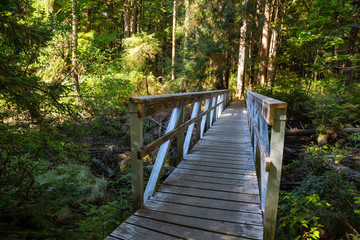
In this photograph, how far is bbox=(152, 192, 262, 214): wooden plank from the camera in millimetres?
2539

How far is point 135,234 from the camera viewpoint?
2.07m

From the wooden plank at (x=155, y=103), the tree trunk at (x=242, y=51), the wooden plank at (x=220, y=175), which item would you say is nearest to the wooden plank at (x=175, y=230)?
the wooden plank at (x=155, y=103)

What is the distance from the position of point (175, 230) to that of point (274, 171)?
3.85 feet

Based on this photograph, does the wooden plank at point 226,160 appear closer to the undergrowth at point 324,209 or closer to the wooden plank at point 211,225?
the undergrowth at point 324,209

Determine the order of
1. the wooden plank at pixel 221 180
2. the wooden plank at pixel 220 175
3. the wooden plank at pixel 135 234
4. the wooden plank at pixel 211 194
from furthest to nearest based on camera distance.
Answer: the wooden plank at pixel 220 175, the wooden plank at pixel 221 180, the wooden plank at pixel 211 194, the wooden plank at pixel 135 234

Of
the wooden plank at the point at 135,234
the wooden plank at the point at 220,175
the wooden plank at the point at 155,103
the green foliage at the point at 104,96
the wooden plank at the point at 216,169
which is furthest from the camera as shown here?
the green foliage at the point at 104,96

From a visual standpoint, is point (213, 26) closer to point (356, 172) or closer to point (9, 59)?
point (356, 172)

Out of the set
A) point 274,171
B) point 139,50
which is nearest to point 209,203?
point 274,171

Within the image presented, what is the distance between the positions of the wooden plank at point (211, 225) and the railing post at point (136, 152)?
155 mm

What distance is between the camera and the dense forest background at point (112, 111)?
9.58 ft

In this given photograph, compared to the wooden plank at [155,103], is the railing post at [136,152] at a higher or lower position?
lower

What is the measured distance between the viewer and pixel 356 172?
5820 mm

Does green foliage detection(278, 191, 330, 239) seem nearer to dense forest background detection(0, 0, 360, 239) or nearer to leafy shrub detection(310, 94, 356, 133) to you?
dense forest background detection(0, 0, 360, 239)

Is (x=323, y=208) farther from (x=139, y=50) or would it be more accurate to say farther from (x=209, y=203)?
(x=139, y=50)
